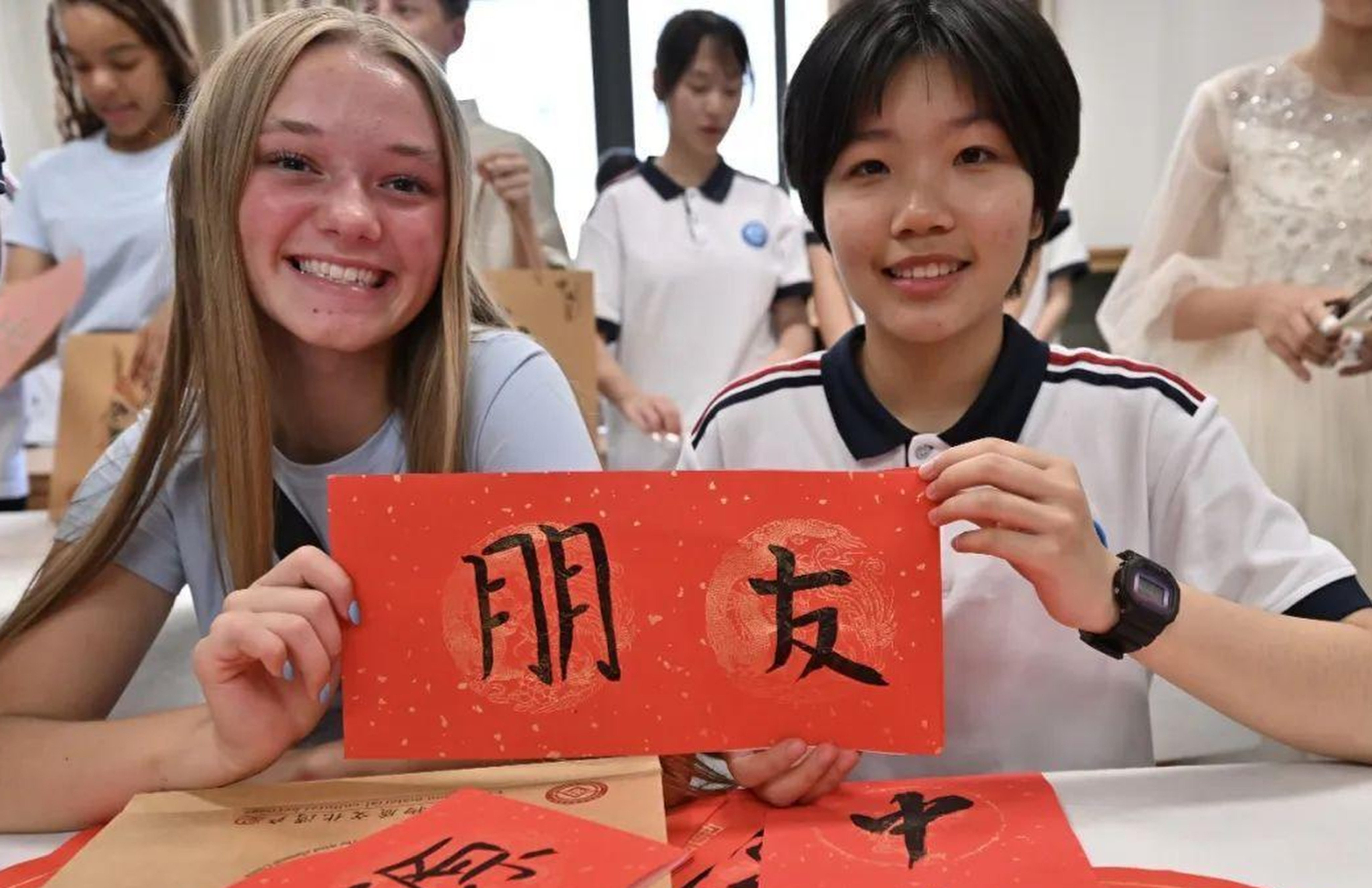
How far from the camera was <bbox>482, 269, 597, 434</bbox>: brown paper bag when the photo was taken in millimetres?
1903

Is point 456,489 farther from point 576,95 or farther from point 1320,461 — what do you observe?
point 576,95

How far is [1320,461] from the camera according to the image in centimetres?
159

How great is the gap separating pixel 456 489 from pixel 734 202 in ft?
6.30

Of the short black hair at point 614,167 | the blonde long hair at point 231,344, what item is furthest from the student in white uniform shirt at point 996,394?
the short black hair at point 614,167

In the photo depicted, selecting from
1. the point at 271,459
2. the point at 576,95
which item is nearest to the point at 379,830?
the point at 271,459

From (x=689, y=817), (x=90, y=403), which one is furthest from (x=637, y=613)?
(x=90, y=403)

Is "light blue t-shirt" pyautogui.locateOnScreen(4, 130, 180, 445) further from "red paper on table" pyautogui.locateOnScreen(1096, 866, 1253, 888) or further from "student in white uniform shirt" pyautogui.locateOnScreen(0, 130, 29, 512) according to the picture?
"red paper on table" pyautogui.locateOnScreen(1096, 866, 1253, 888)

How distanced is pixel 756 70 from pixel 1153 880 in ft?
12.8

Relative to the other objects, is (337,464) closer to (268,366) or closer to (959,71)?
(268,366)

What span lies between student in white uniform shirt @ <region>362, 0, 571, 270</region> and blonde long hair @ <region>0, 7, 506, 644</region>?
97cm

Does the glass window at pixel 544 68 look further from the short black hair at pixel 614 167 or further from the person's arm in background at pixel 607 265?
the person's arm in background at pixel 607 265

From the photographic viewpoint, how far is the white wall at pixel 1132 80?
11.9ft

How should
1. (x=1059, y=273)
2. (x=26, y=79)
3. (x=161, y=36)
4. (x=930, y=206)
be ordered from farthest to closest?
(x=26, y=79)
(x=1059, y=273)
(x=161, y=36)
(x=930, y=206)

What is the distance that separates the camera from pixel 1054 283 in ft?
9.67
